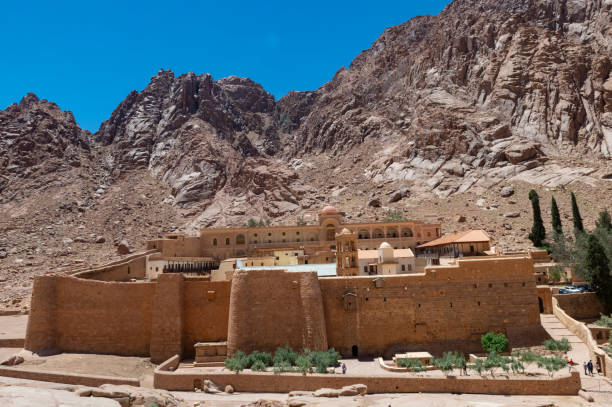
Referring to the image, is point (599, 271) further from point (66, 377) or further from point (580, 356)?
point (66, 377)

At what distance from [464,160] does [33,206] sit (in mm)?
67421

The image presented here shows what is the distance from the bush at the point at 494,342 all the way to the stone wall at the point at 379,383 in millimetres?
4357

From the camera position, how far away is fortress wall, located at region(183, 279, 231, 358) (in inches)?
1022

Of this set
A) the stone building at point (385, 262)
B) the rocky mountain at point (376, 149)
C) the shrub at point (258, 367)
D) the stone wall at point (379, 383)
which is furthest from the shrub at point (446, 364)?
the rocky mountain at point (376, 149)

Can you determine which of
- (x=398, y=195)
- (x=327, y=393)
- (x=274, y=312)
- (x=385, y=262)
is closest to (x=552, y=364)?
(x=327, y=393)

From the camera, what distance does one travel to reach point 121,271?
3775 cm

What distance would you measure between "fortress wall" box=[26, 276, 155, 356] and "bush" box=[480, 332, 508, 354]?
17.2 meters

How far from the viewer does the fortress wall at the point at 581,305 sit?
29175mm

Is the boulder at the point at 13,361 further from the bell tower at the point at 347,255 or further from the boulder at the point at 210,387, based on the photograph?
the bell tower at the point at 347,255

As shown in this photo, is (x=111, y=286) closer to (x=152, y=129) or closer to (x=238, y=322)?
(x=238, y=322)

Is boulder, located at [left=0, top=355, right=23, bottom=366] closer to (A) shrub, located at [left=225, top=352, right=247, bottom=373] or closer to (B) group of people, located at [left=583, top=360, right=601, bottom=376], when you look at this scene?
(A) shrub, located at [left=225, top=352, right=247, bottom=373]

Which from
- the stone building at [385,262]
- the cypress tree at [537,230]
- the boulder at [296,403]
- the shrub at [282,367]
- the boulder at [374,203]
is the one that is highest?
the boulder at [374,203]

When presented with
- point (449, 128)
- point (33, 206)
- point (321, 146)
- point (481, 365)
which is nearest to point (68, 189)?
point (33, 206)

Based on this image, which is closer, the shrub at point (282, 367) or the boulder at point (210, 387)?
the boulder at point (210, 387)
